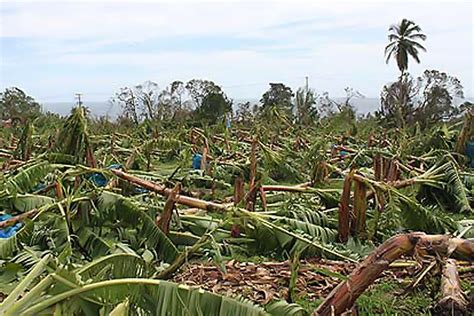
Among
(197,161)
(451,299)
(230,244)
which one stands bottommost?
(230,244)

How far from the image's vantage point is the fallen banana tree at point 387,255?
2.02 meters

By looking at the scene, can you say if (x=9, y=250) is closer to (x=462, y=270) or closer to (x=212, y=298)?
(x=212, y=298)

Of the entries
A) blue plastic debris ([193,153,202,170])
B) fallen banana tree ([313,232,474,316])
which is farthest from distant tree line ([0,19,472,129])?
fallen banana tree ([313,232,474,316])

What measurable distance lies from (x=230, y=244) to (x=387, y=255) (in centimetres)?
325

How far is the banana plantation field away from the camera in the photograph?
6.94ft

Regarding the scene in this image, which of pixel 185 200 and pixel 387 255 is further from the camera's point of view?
pixel 185 200

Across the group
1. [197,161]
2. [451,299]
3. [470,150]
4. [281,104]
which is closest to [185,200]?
[451,299]

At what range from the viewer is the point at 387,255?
2055 mm

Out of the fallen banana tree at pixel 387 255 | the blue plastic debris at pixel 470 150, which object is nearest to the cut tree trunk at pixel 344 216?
the fallen banana tree at pixel 387 255

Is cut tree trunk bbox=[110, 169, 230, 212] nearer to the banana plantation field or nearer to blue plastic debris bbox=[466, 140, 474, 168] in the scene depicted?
the banana plantation field

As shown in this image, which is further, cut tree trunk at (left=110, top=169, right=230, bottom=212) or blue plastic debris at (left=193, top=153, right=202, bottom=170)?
blue plastic debris at (left=193, top=153, right=202, bottom=170)

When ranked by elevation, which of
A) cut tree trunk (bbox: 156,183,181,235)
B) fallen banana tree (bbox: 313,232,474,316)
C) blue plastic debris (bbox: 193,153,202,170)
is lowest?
blue plastic debris (bbox: 193,153,202,170)

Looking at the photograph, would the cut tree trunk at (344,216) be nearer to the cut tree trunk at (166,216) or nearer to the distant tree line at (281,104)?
the cut tree trunk at (166,216)

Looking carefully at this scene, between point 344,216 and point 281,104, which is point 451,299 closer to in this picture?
point 344,216
